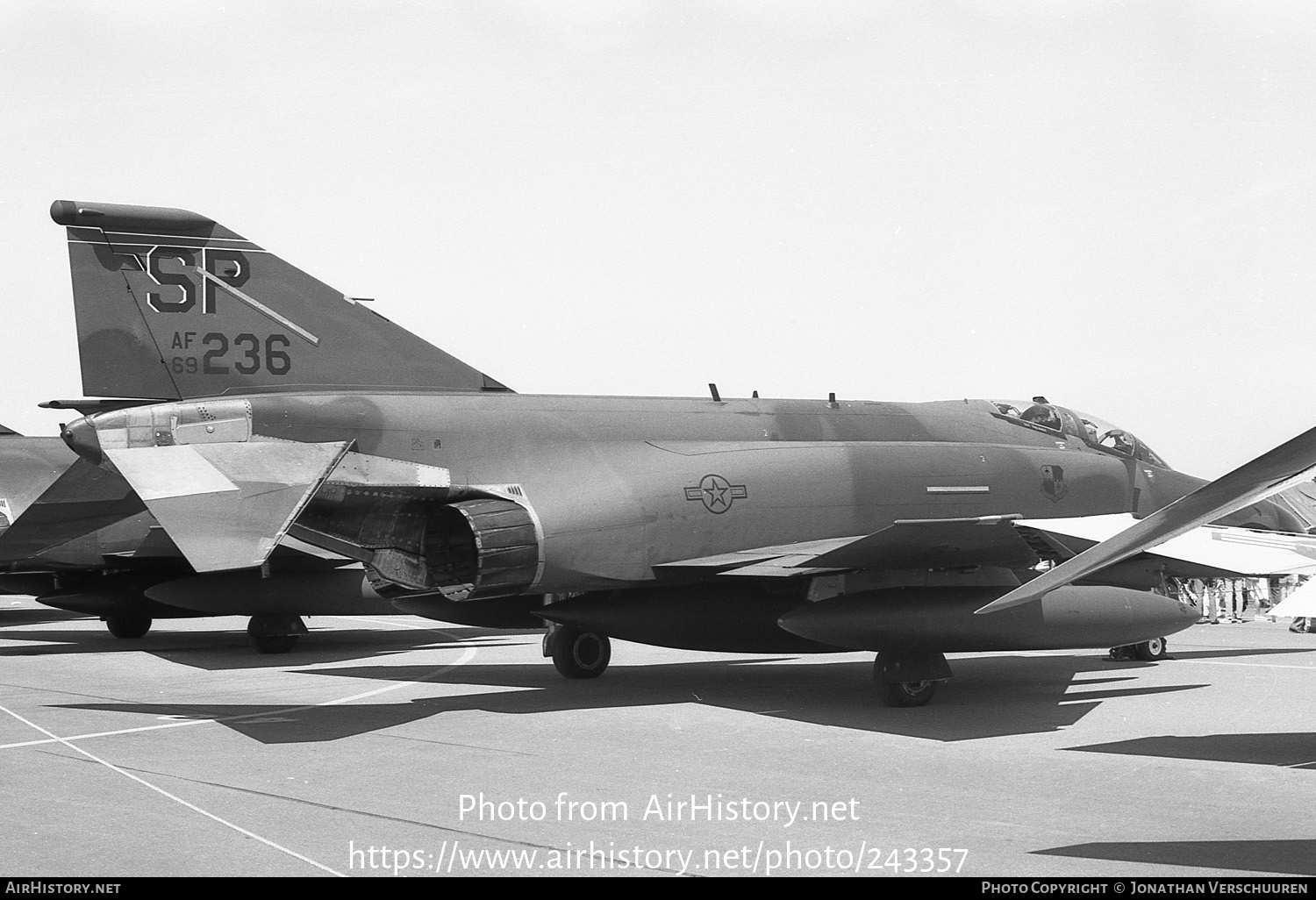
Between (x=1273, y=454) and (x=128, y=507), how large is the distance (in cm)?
1670

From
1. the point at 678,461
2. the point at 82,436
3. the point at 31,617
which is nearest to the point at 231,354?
the point at 82,436

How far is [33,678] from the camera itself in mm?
15141

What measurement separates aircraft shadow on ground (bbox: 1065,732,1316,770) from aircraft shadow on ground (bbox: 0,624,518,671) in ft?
35.7

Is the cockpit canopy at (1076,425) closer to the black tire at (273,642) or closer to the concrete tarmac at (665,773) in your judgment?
the concrete tarmac at (665,773)

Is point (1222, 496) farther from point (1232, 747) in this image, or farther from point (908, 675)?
point (908, 675)

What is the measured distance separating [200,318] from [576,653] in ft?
17.3

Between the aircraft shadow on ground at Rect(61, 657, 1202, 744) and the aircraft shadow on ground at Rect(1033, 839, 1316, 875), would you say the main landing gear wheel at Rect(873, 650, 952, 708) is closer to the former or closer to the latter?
the aircraft shadow on ground at Rect(61, 657, 1202, 744)

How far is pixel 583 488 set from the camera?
11.9 metres

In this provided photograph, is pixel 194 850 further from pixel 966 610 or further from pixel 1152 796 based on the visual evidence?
pixel 966 610

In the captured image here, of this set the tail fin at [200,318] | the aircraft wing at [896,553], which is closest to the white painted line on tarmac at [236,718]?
the tail fin at [200,318]

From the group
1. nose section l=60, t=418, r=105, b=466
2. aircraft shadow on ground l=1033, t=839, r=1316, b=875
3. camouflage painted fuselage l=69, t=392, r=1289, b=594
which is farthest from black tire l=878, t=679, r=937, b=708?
nose section l=60, t=418, r=105, b=466
